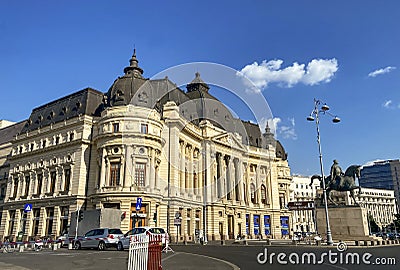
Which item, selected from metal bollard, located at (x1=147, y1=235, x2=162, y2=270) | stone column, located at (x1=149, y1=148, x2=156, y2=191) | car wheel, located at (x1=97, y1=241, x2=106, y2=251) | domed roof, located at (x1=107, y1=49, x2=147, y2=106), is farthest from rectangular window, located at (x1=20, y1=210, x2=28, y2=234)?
metal bollard, located at (x1=147, y1=235, x2=162, y2=270)

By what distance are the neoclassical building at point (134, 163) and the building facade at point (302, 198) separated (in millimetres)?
57053

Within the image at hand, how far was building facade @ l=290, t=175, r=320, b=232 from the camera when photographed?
12788 cm

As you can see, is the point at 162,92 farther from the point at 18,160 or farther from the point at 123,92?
the point at 18,160

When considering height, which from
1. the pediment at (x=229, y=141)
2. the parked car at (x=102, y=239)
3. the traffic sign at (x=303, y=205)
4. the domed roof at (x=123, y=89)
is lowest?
the parked car at (x=102, y=239)

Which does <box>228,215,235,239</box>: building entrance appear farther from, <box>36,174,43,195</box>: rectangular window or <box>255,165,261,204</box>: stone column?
<box>36,174,43,195</box>: rectangular window

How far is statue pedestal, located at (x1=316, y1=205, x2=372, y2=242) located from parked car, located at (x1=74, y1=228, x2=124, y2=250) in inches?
846

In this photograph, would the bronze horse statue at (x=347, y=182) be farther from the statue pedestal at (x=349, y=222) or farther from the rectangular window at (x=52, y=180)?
the rectangular window at (x=52, y=180)

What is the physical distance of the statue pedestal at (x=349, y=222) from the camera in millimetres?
33194

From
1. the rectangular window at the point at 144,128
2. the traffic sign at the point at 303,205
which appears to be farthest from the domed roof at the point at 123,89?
the traffic sign at the point at 303,205

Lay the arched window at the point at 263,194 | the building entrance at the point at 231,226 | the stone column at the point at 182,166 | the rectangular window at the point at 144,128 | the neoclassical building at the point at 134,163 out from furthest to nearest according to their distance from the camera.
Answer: the arched window at the point at 263,194 < the building entrance at the point at 231,226 < the stone column at the point at 182,166 < the rectangular window at the point at 144,128 < the neoclassical building at the point at 134,163

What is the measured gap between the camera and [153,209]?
4559 centimetres

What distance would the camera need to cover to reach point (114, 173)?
154 feet

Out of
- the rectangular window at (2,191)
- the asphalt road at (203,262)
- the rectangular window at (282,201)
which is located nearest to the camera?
the asphalt road at (203,262)

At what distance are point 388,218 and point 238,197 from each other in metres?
101
